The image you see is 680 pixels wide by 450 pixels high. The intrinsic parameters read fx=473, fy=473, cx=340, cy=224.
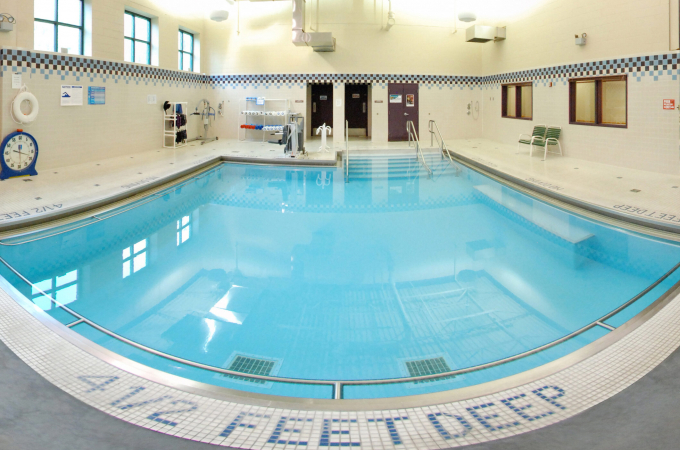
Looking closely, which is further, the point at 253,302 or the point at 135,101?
the point at 135,101

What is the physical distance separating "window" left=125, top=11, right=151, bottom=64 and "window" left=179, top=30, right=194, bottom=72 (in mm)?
1892

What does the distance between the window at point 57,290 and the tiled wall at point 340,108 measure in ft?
16.1

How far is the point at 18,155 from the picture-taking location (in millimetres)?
7641

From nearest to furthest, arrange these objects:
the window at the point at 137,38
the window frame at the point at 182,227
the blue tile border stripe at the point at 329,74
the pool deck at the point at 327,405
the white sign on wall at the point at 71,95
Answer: the pool deck at the point at 327,405 < the window frame at the point at 182,227 < the blue tile border stripe at the point at 329,74 < the white sign on wall at the point at 71,95 < the window at the point at 137,38

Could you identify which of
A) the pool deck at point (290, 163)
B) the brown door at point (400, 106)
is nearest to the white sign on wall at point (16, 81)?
the pool deck at point (290, 163)

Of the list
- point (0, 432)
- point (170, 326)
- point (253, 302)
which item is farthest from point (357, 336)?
point (0, 432)

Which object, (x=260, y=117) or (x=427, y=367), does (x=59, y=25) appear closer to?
(x=260, y=117)

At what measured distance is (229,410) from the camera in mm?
1983

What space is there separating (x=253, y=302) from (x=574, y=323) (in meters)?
2.35

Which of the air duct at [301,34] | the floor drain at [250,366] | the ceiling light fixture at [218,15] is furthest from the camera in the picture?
the ceiling light fixture at [218,15]

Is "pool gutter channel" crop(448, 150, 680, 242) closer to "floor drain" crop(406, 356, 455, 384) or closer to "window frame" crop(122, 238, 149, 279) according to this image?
"floor drain" crop(406, 356, 455, 384)

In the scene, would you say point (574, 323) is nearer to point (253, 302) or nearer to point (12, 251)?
point (253, 302)

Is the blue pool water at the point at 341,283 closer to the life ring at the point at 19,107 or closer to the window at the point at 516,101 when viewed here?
the life ring at the point at 19,107

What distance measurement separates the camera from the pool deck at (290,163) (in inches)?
226
